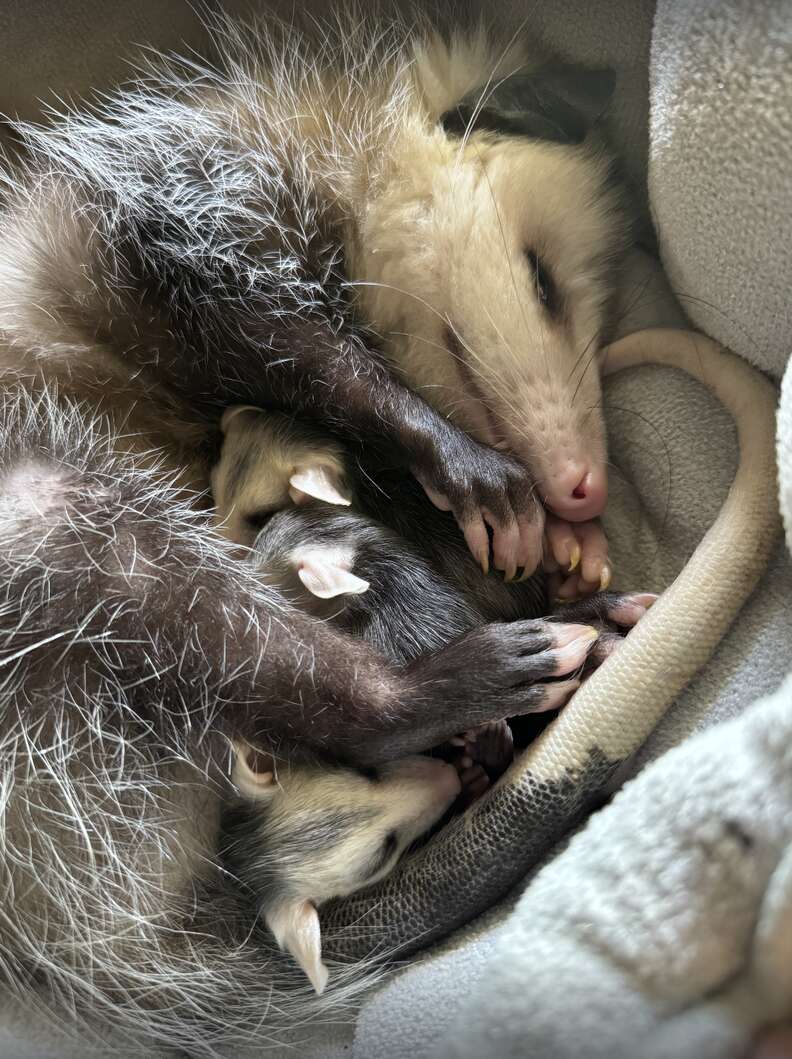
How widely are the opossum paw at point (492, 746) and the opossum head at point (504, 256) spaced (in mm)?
320

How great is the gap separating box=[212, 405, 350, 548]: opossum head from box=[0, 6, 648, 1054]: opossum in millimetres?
40

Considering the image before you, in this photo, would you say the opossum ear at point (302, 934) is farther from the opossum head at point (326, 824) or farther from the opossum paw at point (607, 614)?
the opossum paw at point (607, 614)

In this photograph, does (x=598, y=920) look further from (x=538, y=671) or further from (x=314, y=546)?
(x=314, y=546)

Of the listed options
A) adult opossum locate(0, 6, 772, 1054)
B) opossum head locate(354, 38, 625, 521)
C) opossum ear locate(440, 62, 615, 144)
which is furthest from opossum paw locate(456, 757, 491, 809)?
opossum ear locate(440, 62, 615, 144)

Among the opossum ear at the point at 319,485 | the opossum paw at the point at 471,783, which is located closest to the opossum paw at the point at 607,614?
the opossum paw at the point at 471,783

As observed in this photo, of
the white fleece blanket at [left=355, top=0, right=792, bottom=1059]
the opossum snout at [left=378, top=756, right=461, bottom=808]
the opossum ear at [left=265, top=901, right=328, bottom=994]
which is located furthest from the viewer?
the opossum snout at [left=378, top=756, right=461, bottom=808]

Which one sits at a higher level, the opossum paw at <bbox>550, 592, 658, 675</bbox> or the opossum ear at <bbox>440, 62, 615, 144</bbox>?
the opossum ear at <bbox>440, 62, 615, 144</bbox>

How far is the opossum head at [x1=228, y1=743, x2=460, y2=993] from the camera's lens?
125 cm

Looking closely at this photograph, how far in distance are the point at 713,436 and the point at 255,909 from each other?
91cm

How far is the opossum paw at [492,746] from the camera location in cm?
134

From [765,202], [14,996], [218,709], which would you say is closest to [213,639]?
[218,709]

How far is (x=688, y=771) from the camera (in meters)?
0.91

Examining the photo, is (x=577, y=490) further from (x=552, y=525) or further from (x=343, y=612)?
(x=343, y=612)

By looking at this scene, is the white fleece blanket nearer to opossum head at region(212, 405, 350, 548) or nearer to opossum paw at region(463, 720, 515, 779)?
opossum paw at region(463, 720, 515, 779)
